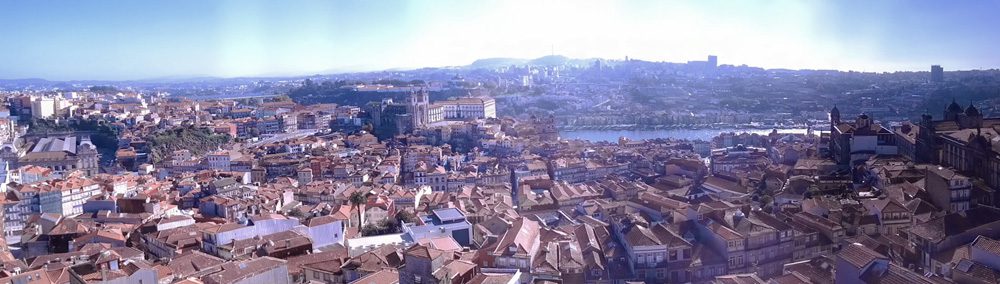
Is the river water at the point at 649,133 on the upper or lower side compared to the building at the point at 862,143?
lower

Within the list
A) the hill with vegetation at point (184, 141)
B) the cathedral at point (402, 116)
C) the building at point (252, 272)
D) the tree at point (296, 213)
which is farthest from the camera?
the cathedral at point (402, 116)

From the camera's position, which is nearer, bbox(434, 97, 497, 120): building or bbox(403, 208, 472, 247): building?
bbox(403, 208, 472, 247): building

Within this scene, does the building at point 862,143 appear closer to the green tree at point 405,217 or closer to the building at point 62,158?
the green tree at point 405,217

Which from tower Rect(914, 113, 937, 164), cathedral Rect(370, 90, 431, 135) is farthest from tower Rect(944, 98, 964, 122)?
cathedral Rect(370, 90, 431, 135)

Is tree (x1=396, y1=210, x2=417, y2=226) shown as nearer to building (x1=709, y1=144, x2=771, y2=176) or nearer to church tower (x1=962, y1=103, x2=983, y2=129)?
building (x1=709, y1=144, x2=771, y2=176)

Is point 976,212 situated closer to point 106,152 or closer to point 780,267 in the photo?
point 780,267

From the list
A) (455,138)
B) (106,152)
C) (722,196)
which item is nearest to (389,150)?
(455,138)

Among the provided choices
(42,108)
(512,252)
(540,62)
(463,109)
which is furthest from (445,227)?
(540,62)

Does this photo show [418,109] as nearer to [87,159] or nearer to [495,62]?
[87,159]

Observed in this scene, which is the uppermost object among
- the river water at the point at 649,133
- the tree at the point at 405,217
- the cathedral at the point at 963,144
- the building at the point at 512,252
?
the cathedral at the point at 963,144

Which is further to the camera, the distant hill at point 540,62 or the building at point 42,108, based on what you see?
the distant hill at point 540,62

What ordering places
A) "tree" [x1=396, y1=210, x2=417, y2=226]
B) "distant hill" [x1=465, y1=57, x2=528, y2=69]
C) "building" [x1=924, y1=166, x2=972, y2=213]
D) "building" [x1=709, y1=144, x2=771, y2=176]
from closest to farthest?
1. "building" [x1=924, y1=166, x2=972, y2=213]
2. "tree" [x1=396, y1=210, x2=417, y2=226]
3. "building" [x1=709, y1=144, x2=771, y2=176]
4. "distant hill" [x1=465, y1=57, x2=528, y2=69]

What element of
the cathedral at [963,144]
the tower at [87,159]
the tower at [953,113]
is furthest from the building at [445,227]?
the tower at [87,159]
